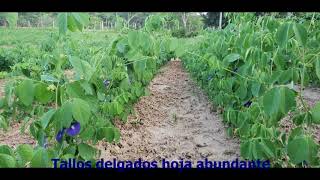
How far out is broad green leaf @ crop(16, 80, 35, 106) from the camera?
60.2 inches

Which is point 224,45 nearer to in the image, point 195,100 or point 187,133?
point 187,133

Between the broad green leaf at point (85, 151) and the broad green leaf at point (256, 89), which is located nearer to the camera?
the broad green leaf at point (85, 151)

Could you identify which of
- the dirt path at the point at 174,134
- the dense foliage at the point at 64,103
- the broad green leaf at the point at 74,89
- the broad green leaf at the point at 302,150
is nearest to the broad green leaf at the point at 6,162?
the dense foliage at the point at 64,103

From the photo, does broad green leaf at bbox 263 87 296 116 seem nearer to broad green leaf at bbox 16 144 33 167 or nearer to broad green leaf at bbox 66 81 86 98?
broad green leaf at bbox 66 81 86 98

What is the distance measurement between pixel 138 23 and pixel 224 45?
3.48 feet

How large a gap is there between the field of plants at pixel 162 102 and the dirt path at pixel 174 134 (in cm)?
1

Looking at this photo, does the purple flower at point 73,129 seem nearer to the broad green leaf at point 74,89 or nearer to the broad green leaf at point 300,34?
the broad green leaf at point 74,89

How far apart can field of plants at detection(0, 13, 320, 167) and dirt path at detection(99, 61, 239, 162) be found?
10mm

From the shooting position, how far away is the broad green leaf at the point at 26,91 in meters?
1.53

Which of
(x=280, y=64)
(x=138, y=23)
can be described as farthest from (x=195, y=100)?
(x=280, y=64)

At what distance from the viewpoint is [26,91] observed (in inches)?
60.5

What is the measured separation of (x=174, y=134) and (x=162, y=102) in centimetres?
161

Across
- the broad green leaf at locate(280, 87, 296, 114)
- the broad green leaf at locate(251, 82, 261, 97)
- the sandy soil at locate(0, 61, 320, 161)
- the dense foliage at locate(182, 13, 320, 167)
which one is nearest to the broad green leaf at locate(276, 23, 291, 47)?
the dense foliage at locate(182, 13, 320, 167)
